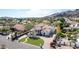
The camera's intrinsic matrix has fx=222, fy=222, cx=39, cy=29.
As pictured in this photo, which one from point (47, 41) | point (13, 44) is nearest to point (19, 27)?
point (13, 44)

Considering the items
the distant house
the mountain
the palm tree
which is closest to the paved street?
the distant house

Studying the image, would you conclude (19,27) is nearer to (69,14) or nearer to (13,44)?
(13,44)

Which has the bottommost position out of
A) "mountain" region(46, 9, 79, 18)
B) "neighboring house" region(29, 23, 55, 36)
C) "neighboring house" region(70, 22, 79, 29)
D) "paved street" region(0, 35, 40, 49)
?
"paved street" region(0, 35, 40, 49)

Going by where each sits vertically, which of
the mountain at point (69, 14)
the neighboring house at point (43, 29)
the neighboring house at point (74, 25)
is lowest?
the neighboring house at point (43, 29)

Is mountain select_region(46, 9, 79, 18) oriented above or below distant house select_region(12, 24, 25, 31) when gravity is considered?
above

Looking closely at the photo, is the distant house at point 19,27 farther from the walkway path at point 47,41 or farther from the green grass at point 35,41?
the walkway path at point 47,41

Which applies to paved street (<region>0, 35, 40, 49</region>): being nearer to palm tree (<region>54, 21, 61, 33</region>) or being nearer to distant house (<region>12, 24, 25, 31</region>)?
distant house (<region>12, 24, 25, 31</region>)

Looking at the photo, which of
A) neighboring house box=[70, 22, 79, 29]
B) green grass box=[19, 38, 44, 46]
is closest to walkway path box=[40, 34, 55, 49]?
green grass box=[19, 38, 44, 46]

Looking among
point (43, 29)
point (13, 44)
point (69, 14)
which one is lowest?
point (13, 44)

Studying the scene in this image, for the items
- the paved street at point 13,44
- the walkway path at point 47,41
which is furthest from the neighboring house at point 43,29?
the paved street at point 13,44

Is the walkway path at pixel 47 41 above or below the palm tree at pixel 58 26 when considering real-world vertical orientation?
below
